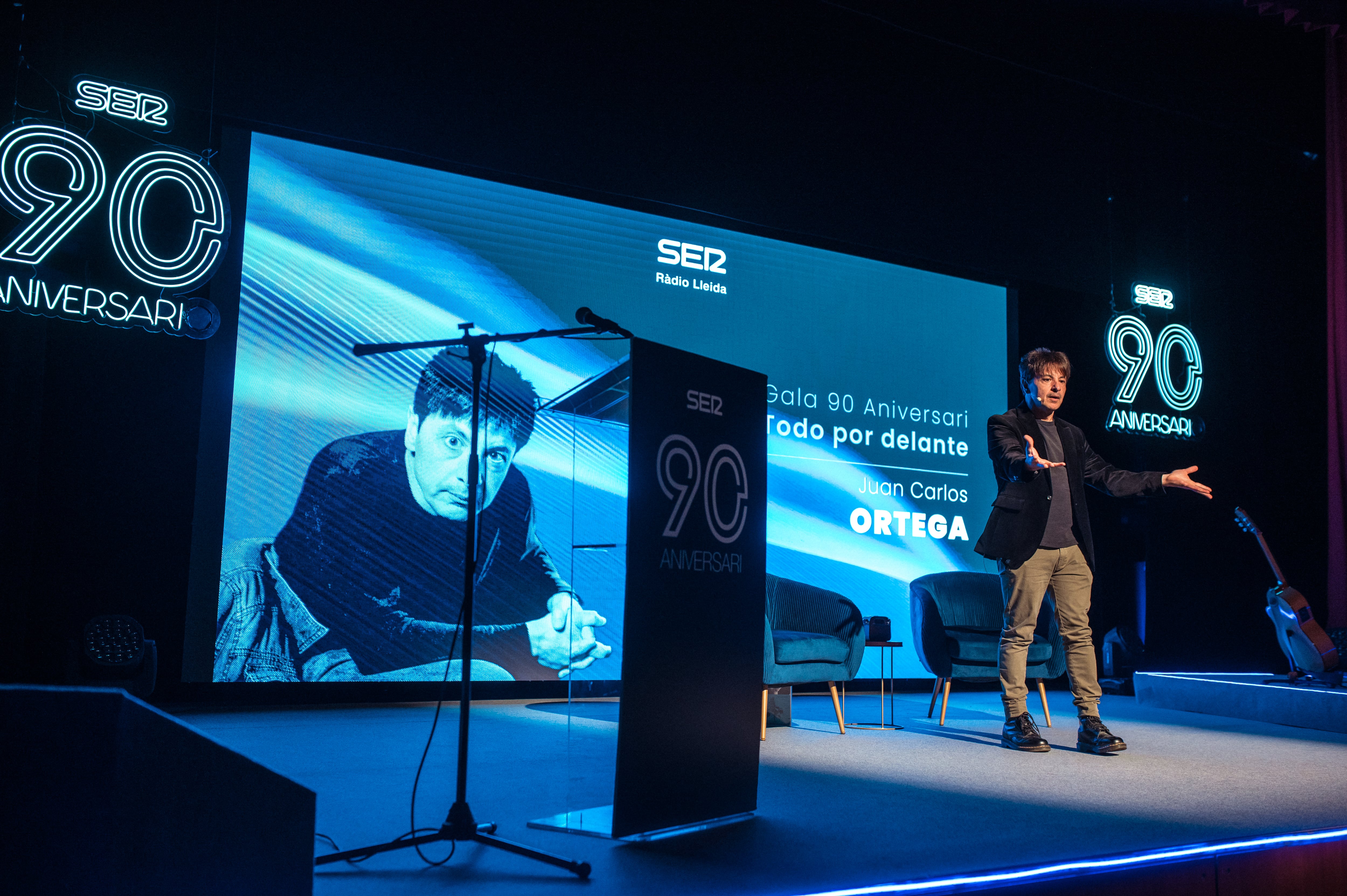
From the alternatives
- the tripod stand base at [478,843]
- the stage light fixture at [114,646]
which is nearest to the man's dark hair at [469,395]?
the stage light fixture at [114,646]

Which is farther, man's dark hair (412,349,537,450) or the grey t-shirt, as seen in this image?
man's dark hair (412,349,537,450)

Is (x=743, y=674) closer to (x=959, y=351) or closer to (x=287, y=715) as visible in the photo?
(x=287, y=715)

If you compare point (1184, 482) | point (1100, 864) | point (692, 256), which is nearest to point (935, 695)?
point (1184, 482)

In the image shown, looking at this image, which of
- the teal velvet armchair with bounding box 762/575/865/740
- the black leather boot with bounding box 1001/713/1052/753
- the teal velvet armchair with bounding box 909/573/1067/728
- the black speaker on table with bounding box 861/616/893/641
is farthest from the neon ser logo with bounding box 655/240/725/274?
the black leather boot with bounding box 1001/713/1052/753

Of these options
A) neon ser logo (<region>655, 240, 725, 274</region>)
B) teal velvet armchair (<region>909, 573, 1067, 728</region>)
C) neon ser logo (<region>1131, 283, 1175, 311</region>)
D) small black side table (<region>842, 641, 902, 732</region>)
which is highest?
neon ser logo (<region>1131, 283, 1175, 311</region>)

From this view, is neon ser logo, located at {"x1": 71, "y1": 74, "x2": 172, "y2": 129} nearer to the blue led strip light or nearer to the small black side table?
the small black side table

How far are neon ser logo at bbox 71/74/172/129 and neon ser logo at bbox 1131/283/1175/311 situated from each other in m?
6.86

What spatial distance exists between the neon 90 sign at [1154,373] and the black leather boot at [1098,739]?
3951 mm

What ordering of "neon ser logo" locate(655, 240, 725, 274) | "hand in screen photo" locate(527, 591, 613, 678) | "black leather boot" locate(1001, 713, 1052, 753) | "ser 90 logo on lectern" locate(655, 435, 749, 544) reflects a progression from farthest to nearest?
"neon ser logo" locate(655, 240, 725, 274)
"hand in screen photo" locate(527, 591, 613, 678)
"black leather boot" locate(1001, 713, 1052, 753)
"ser 90 logo on lectern" locate(655, 435, 749, 544)

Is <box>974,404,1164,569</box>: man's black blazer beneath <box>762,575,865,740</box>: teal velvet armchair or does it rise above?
above

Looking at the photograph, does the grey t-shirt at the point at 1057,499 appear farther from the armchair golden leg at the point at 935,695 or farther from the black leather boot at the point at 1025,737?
the armchair golden leg at the point at 935,695

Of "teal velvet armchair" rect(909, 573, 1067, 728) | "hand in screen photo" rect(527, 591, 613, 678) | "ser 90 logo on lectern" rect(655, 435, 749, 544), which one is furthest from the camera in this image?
"hand in screen photo" rect(527, 591, 613, 678)

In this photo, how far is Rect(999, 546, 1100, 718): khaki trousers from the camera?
13.5 ft

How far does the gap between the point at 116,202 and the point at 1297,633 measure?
690 centimetres
